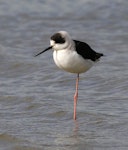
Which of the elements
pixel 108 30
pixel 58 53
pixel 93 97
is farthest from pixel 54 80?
pixel 108 30

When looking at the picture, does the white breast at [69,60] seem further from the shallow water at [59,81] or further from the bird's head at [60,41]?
the shallow water at [59,81]

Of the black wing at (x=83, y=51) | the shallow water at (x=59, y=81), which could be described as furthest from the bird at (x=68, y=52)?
the shallow water at (x=59, y=81)

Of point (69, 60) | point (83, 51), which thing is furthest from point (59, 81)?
point (69, 60)

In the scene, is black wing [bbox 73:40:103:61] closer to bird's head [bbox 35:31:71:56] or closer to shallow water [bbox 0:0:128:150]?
bird's head [bbox 35:31:71:56]

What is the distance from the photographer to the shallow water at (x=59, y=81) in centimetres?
663

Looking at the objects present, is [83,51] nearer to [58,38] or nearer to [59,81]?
[58,38]

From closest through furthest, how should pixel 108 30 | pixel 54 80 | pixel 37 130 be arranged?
1. pixel 37 130
2. pixel 54 80
3. pixel 108 30

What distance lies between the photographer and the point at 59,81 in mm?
8922

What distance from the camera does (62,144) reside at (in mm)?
6352

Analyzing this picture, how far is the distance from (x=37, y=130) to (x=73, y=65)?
106cm

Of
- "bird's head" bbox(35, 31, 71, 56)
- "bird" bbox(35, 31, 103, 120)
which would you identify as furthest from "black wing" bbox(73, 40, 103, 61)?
"bird's head" bbox(35, 31, 71, 56)

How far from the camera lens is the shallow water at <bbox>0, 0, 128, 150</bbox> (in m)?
6.63

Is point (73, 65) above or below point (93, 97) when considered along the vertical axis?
above

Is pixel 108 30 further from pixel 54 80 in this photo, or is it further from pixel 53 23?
pixel 54 80
